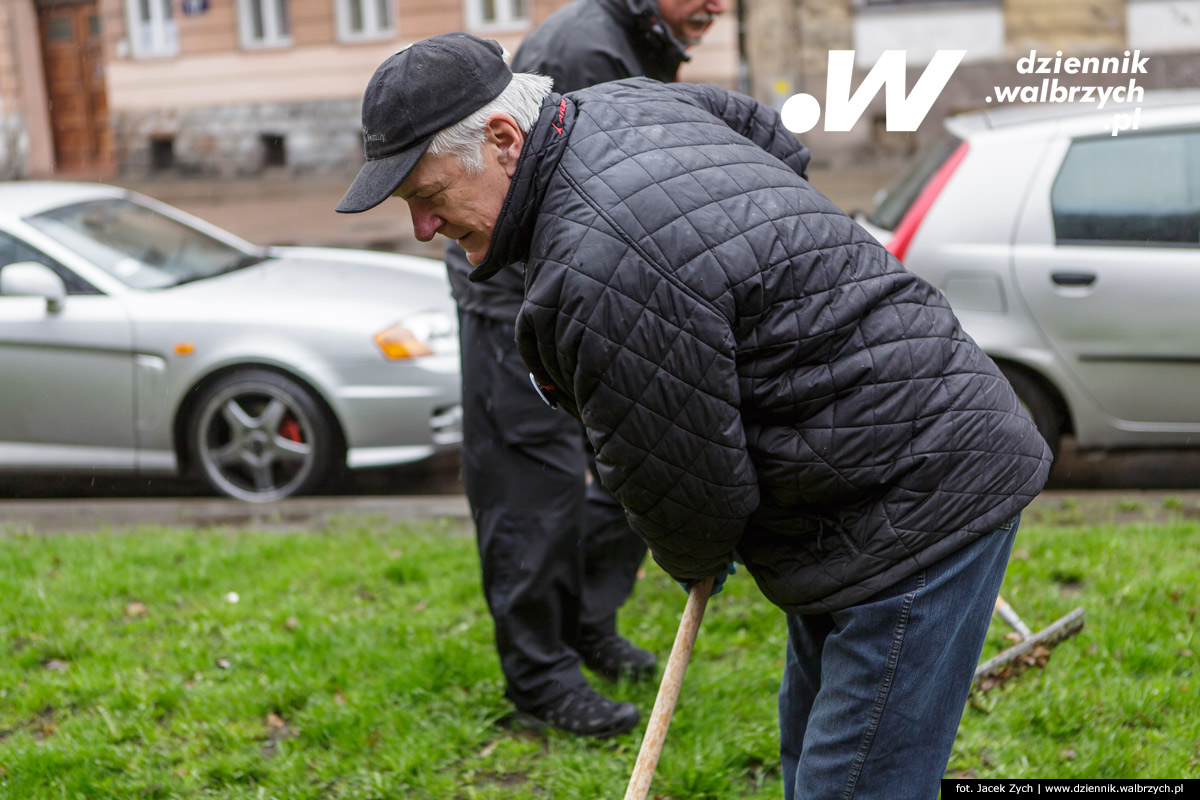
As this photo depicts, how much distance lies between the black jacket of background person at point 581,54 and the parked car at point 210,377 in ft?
7.42

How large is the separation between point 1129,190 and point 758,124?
116 inches

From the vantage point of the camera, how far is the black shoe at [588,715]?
3.16 metres

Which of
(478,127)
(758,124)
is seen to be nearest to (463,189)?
(478,127)

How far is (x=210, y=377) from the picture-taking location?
5.43 m

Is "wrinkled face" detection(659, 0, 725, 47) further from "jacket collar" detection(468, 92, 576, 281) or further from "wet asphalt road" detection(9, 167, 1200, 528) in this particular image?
"wet asphalt road" detection(9, 167, 1200, 528)

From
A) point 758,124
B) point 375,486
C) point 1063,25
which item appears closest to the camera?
point 758,124

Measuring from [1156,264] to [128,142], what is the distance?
65.7 ft

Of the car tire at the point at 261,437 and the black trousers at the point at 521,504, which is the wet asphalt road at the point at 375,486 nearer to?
the car tire at the point at 261,437

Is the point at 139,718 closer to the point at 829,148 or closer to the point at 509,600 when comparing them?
the point at 509,600

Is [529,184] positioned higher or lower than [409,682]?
higher

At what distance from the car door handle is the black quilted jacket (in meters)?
3.03

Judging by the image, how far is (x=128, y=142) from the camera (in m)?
21.2

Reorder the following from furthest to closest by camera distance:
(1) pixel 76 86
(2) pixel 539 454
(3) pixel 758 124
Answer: (1) pixel 76 86
(2) pixel 539 454
(3) pixel 758 124

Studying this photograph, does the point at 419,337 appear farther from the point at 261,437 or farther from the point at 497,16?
the point at 497,16
